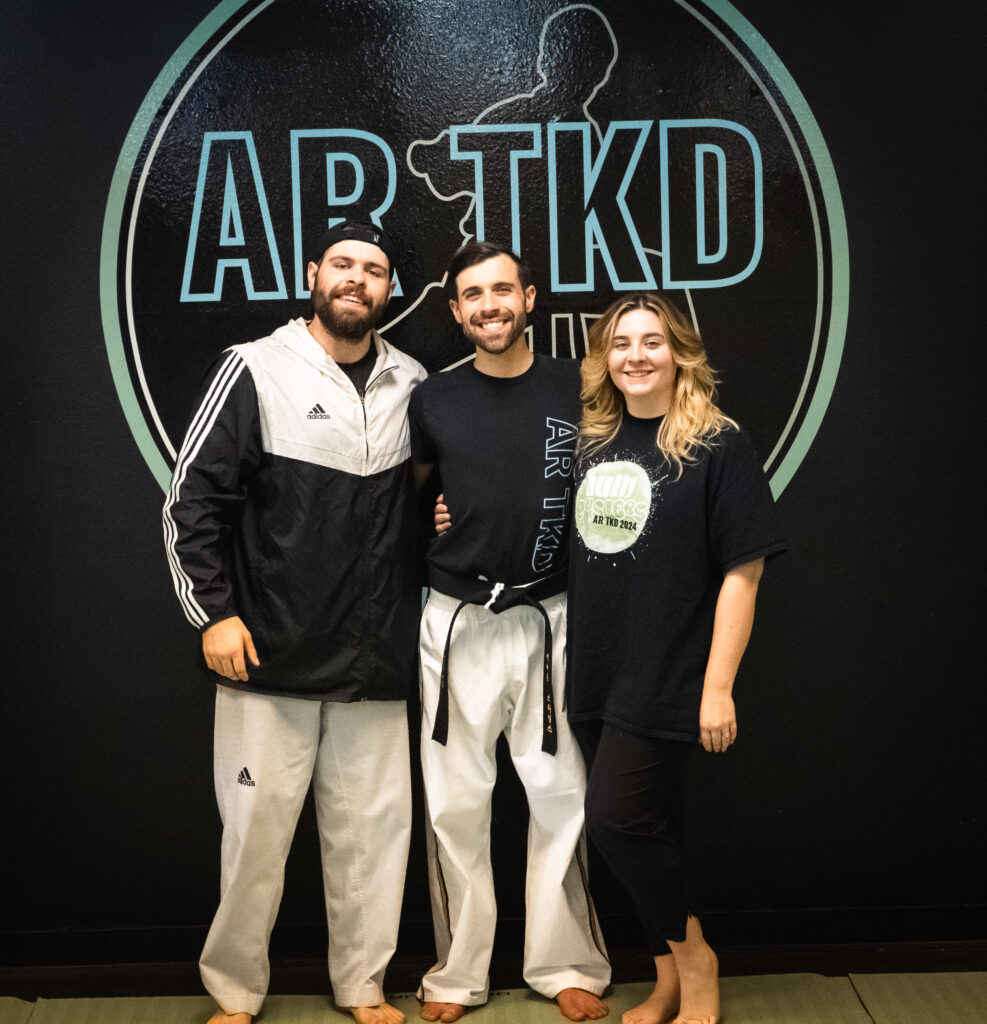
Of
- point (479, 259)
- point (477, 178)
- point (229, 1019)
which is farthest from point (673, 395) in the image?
point (229, 1019)

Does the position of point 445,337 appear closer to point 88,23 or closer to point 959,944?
point 88,23

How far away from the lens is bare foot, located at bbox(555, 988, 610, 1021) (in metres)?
2.63

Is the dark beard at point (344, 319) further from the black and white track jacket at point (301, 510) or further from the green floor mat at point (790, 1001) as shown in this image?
the green floor mat at point (790, 1001)

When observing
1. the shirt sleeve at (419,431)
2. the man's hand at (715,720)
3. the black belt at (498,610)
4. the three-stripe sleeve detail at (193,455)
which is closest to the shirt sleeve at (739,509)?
the man's hand at (715,720)

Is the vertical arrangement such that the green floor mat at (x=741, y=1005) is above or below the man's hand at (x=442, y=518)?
below

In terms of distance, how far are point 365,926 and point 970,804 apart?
1603 millimetres

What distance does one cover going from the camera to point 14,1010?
2756 millimetres

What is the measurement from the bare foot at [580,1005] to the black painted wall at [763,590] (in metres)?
0.31

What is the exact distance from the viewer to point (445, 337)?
288cm

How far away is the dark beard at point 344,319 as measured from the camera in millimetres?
2547

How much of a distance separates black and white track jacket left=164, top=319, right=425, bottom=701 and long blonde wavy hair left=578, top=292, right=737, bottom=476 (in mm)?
458

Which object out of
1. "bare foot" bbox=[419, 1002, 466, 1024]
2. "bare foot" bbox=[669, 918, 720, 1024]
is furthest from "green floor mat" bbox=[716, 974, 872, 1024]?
"bare foot" bbox=[419, 1002, 466, 1024]

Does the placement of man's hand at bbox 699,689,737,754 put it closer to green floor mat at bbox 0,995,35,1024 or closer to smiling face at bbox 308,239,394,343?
smiling face at bbox 308,239,394,343

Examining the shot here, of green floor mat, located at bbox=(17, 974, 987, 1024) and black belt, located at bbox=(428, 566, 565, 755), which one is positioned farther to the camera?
green floor mat, located at bbox=(17, 974, 987, 1024)
